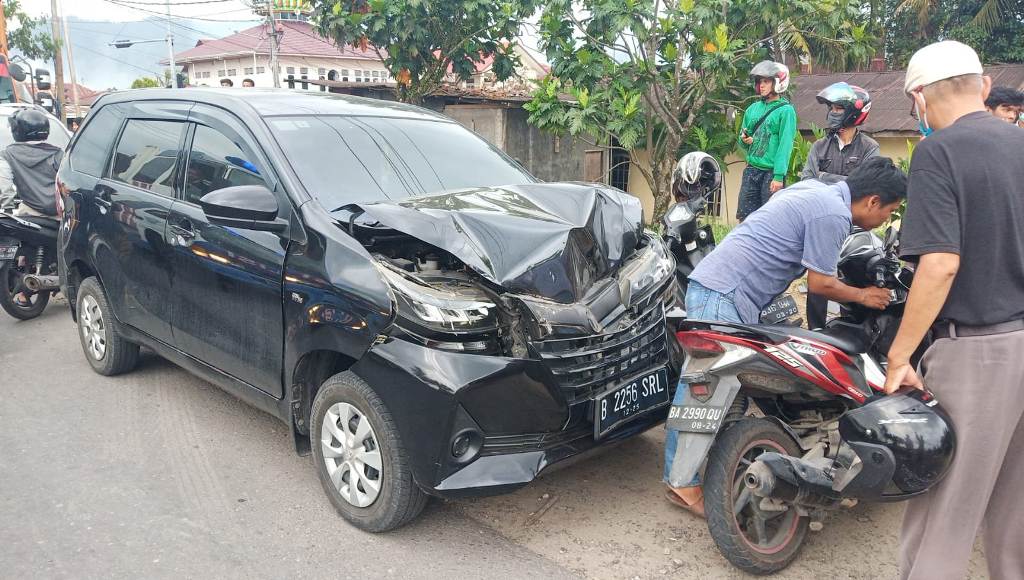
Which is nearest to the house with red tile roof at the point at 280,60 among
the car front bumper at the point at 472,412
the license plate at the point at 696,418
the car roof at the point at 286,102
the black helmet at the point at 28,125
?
the black helmet at the point at 28,125

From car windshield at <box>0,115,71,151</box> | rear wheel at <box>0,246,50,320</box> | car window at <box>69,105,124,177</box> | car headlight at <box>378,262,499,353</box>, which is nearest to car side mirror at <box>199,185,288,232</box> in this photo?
car headlight at <box>378,262,499,353</box>

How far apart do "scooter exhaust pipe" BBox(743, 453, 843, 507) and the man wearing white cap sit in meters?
0.36

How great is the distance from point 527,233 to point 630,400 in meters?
0.86

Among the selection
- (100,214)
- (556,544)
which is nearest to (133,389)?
(100,214)

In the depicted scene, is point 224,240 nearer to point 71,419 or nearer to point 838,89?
point 71,419

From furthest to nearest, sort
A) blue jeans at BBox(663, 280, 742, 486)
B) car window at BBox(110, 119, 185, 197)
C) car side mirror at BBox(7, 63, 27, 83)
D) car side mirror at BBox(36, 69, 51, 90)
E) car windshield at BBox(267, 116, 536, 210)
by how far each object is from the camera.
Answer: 1. car side mirror at BBox(7, 63, 27, 83)
2. car side mirror at BBox(36, 69, 51, 90)
3. car window at BBox(110, 119, 185, 197)
4. car windshield at BBox(267, 116, 536, 210)
5. blue jeans at BBox(663, 280, 742, 486)

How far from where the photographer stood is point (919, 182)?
243 centimetres

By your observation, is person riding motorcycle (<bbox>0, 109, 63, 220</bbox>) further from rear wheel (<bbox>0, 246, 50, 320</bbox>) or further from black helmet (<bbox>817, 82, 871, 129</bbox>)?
black helmet (<bbox>817, 82, 871, 129</bbox>)

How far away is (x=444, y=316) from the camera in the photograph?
3.04 metres

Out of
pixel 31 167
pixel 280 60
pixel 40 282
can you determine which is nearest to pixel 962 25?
pixel 31 167

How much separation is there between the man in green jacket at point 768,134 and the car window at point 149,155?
15.0 ft

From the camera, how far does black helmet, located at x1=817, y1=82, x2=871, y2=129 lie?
556cm

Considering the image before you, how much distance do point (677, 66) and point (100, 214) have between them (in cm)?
625

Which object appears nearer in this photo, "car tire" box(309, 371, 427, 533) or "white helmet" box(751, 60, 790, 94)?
"car tire" box(309, 371, 427, 533)
